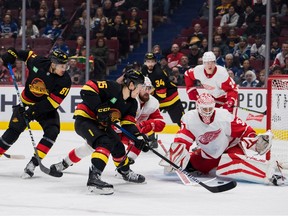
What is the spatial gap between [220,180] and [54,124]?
1314 millimetres

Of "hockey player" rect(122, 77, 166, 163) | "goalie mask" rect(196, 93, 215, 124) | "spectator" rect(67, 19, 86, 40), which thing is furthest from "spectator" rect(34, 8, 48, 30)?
"goalie mask" rect(196, 93, 215, 124)

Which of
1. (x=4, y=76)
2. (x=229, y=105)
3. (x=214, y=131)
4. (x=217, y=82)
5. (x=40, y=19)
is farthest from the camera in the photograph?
(x=40, y=19)

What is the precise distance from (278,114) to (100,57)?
4.71m

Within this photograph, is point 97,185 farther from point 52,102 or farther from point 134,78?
point 52,102

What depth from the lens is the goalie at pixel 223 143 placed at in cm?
538

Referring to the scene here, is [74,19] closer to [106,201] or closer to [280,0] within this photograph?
[280,0]

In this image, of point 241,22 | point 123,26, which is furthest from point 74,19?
point 241,22

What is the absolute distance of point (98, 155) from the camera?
4836mm

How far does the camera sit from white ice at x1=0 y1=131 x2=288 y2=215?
4.30 metres

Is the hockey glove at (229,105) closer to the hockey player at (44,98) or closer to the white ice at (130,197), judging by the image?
the white ice at (130,197)

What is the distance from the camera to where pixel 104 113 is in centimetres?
486

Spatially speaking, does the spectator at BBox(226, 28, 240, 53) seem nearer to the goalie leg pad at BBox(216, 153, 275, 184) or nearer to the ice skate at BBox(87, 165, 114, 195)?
the goalie leg pad at BBox(216, 153, 275, 184)

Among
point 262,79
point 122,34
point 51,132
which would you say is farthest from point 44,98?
point 122,34

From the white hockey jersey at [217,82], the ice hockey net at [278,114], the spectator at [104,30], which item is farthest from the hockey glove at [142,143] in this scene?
the spectator at [104,30]
